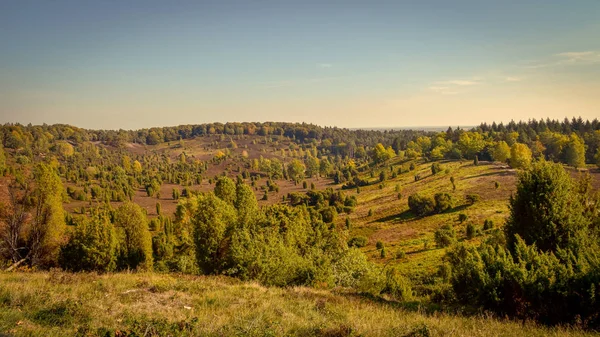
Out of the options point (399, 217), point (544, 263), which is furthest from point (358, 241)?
point (544, 263)

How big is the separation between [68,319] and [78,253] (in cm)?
2826

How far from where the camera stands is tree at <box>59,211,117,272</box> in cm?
3198

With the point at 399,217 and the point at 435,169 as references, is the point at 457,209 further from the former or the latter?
the point at 435,169

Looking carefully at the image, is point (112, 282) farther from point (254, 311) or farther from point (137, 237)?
point (137, 237)

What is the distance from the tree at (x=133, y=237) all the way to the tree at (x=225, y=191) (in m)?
9.35

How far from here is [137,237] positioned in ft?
119

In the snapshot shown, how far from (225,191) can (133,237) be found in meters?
11.3

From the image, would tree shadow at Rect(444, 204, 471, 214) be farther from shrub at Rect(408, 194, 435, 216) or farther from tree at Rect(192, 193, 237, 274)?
tree at Rect(192, 193, 237, 274)

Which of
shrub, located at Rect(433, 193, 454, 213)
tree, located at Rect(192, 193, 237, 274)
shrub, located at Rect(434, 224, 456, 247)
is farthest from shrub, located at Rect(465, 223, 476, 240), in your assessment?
tree, located at Rect(192, 193, 237, 274)

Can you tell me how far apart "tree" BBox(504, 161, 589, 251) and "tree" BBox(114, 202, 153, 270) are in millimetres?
34521

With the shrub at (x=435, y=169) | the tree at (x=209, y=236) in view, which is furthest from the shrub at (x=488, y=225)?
the shrub at (x=435, y=169)

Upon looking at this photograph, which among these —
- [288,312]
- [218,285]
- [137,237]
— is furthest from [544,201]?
[137,237]

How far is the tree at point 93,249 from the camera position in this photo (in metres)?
32.0

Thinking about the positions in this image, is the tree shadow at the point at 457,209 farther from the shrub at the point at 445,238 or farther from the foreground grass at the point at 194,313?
the foreground grass at the point at 194,313
